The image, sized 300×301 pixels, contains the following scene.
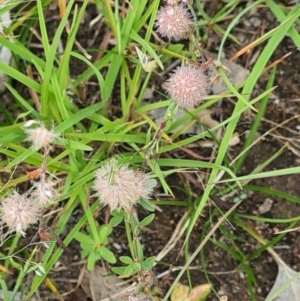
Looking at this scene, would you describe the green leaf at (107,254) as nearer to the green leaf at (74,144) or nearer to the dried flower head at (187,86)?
the green leaf at (74,144)

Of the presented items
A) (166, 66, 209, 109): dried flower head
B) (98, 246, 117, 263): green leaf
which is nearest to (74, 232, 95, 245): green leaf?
(98, 246, 117, 263): green leaf

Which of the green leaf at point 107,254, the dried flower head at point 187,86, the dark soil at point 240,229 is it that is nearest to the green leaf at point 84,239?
the green leaf at point 107,254

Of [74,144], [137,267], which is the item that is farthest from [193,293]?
[74,144]

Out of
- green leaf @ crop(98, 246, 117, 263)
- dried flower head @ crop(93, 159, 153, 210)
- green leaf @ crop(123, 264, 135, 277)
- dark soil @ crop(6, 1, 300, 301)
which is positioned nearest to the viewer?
dried flower head @ crop(93, 159, 153, 210)

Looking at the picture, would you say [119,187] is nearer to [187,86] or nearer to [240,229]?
[187,86]

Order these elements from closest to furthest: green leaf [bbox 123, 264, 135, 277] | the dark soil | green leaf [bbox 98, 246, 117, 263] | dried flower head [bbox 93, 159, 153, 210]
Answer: dried flower head [bbox 93, 159, 153, 210]
green leaf [bbox 123, 264, 135, 277]
green leaf [bbox 98, 246, 117, 263]
the dark soil

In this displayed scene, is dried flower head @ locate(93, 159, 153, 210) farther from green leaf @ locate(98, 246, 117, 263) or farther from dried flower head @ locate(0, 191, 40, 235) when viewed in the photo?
green leaf @ locate(98, 246, 117, 263)
